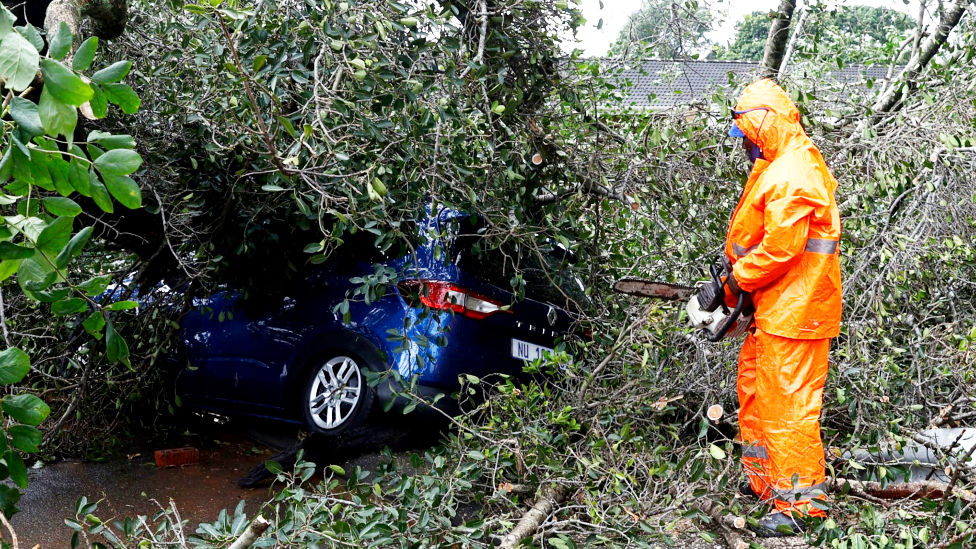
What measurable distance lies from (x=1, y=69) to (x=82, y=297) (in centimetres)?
58

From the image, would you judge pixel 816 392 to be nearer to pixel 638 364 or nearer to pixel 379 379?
pixel 638 364

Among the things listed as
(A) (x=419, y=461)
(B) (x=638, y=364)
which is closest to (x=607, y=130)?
(B) (x=638, y=364)

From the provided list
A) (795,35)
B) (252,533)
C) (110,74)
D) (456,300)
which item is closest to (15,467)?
(110,74)

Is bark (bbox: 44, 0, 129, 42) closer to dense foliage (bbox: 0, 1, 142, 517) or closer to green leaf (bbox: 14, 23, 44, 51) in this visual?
dense foliage (bbox: 0, 1, 142, 517)

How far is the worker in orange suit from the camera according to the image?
3.54 metres

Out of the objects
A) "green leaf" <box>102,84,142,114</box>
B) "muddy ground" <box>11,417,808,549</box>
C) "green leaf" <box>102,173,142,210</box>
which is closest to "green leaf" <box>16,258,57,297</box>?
"green leaf" <box>102,173,142,210</box>

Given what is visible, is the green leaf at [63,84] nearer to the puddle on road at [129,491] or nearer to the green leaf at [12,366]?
the green leaf at [12,366]

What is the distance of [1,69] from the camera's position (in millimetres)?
1127

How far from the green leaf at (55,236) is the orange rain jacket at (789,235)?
2.97m

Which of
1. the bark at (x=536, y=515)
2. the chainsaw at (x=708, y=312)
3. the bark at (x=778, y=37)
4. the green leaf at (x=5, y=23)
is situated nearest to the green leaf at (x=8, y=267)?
the green leaf at (x=5, y=23)

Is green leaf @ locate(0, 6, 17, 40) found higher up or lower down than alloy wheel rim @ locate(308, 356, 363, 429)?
higher up

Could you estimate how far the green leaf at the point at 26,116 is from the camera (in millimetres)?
1304

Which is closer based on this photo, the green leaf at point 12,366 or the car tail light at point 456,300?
the green leaf at point 12,366

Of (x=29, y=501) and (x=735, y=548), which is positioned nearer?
(x=735, y=548)
